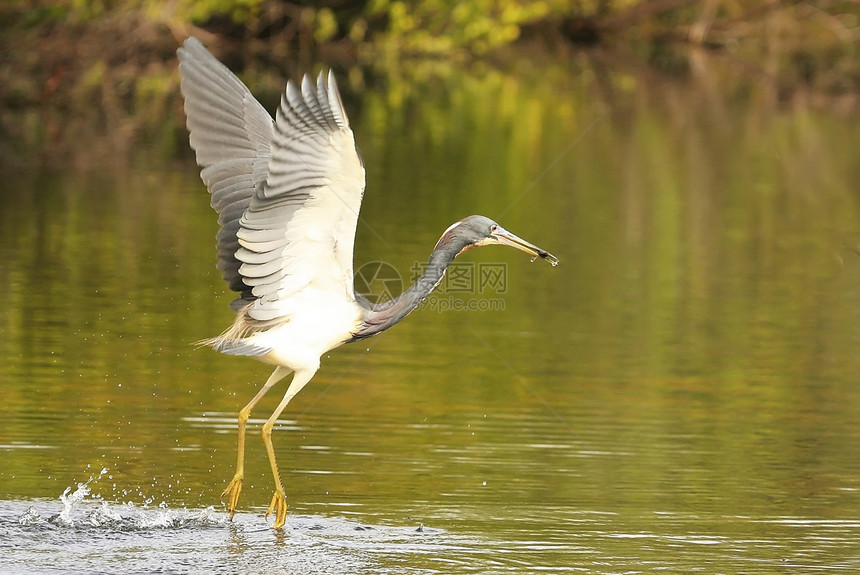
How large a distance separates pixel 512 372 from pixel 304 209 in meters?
3.72

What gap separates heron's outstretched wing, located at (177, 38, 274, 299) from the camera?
7938 mm

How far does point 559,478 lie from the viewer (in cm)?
805

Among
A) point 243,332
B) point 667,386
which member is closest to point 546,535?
point 243,332

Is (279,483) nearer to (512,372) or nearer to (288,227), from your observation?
(288,227)

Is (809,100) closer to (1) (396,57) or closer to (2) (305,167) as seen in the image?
(1) (396,57)

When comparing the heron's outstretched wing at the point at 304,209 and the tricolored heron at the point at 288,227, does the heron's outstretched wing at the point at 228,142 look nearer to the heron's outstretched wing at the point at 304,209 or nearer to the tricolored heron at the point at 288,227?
the tricolored heron at the point at 288,227

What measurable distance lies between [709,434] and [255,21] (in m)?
28.8

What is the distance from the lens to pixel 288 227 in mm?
7141
